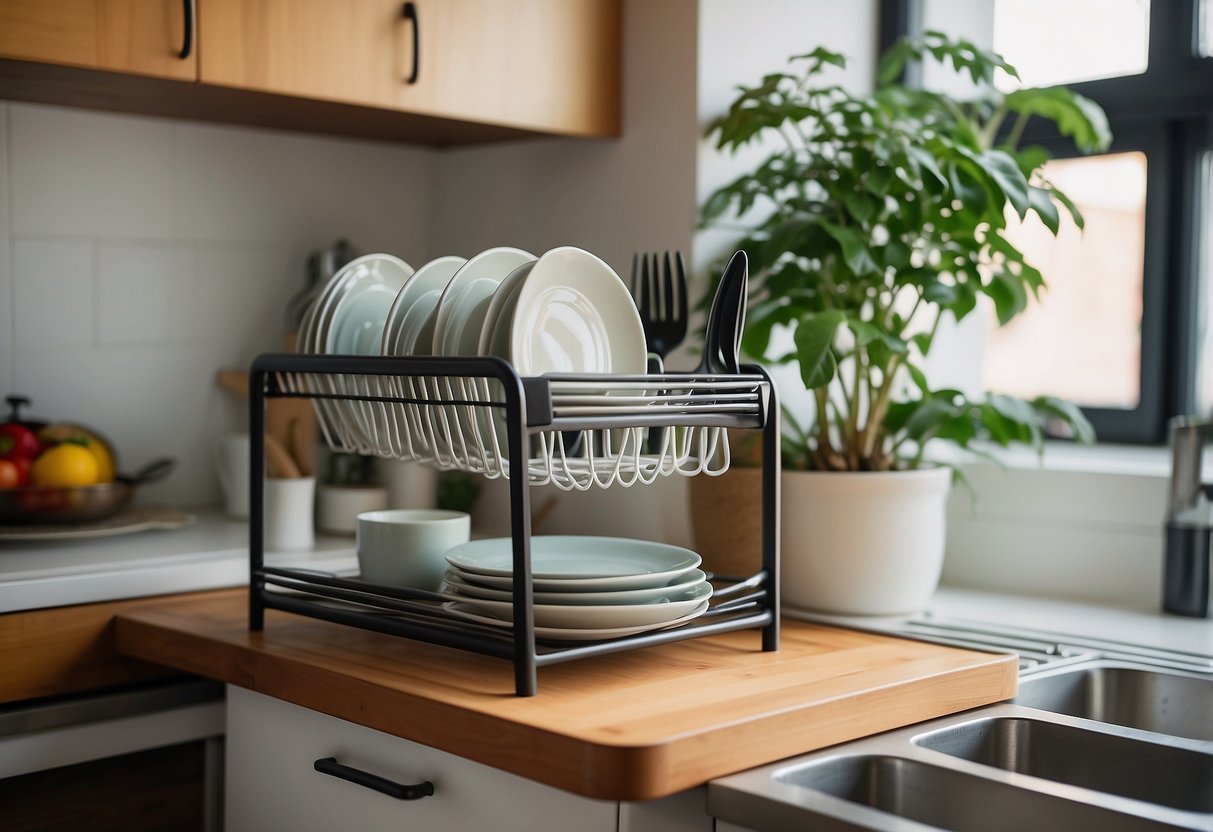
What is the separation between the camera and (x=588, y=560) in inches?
48.3

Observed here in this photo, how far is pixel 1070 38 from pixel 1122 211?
269mm

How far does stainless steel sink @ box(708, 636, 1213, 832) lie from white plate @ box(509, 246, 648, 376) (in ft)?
1.31

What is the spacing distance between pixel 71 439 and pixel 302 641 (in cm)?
A: 53

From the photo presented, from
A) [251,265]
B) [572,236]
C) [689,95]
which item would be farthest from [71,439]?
[689,95]

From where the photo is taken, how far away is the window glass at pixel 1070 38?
1.78 m

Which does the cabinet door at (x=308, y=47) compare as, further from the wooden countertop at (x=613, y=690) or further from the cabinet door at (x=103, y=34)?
the wooden countertop at (x=613, y=690)

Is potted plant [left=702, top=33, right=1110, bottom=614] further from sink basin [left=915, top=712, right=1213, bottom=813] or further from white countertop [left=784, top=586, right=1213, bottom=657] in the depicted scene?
sink basin [left=915, top=712, right=1213, bottom=813]

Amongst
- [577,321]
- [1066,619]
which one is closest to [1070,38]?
[1066,619]

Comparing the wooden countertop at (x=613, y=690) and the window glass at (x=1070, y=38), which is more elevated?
the window glass at (x=1070, y=38)

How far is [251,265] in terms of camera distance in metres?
1.87

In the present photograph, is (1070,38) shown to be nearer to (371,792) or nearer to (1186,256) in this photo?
(1186,256)

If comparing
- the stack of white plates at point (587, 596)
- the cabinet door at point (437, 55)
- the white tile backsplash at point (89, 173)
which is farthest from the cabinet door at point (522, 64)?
the stack of white plates at point (587, 596)

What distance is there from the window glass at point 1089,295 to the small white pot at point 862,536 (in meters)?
0.50

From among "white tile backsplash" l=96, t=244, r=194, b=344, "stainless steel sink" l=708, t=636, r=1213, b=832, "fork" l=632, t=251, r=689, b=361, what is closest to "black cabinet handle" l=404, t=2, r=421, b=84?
"fork" l=632, t=251, r=689, b=361
